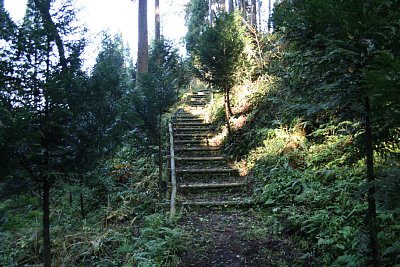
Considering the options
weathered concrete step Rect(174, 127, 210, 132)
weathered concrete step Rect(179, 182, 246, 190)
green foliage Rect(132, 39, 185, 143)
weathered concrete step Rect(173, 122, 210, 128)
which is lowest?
weathered concrete step Rect(179, 182, 246, 190)

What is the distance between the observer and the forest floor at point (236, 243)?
4129mm

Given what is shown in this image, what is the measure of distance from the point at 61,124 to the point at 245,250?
3.03 metres

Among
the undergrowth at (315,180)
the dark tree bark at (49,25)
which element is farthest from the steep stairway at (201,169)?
the dark tree bark at (49,25)

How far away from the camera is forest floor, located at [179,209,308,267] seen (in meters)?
4.13

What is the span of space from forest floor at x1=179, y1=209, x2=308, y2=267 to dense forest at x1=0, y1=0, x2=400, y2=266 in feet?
0.09

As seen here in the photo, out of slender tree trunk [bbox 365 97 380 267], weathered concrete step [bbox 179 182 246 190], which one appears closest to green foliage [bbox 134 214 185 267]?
weathered concrete step [bbox 179 182 246 190]

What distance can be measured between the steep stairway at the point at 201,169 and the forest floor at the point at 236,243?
0.81 metres

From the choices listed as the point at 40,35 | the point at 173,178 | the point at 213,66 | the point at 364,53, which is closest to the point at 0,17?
the point at 40,35

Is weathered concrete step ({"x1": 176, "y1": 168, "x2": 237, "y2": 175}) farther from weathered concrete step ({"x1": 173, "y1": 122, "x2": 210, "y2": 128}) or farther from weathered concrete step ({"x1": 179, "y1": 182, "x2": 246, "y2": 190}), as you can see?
weathered concrete step ({"x1": 173, "y1": 122, "x2": 210, "y2": 128})

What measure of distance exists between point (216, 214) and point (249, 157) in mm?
2538

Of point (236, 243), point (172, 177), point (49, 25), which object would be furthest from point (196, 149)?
point (49, 25)

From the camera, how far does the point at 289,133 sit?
7.30 metres

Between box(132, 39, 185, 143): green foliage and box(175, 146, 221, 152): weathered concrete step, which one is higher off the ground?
box(132, 39, 185, 143): green foliage

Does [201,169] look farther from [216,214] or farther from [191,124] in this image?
[191,124]
